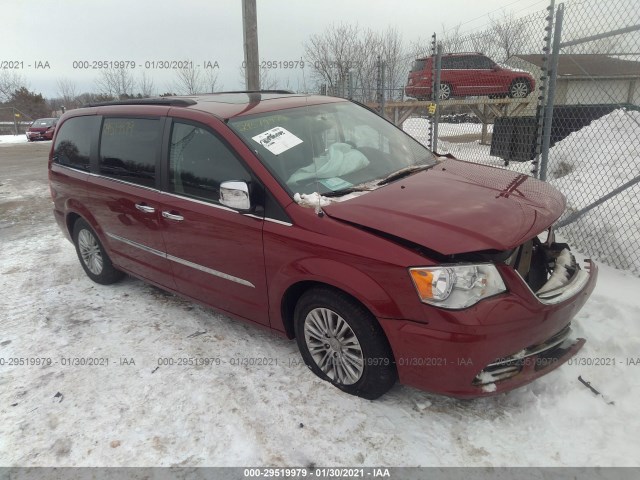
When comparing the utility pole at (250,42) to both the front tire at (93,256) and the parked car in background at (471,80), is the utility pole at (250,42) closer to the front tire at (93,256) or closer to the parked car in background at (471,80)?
the front tire at (93,256)

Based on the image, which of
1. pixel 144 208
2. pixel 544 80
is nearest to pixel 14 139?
pixel 144 208

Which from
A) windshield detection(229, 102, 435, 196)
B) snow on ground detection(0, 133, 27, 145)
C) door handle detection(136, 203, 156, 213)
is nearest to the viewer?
windshield detection(229, 102, 435, 196)

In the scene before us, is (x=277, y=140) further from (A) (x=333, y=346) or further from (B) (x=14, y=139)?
(B) (x=14, y=139)

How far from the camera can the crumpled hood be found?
2.36m

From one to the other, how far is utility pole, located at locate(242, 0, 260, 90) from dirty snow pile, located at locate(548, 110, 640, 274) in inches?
201

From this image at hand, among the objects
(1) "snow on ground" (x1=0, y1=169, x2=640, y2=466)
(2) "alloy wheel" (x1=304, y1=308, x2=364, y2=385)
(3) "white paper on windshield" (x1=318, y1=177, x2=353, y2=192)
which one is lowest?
(1) "snow on ground" (x1=0, y1=169, x2=640, y2=466)

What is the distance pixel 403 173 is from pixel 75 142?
340 centimetres

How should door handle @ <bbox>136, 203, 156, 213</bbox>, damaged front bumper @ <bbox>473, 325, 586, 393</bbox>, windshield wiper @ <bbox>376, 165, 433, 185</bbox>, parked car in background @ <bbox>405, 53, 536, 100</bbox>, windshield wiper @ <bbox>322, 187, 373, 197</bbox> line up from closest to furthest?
damaged front bumper @ <bbox>473, 325, 586, 393</bbox> < windshield wiper @ <bbox>322, 187, 373, 197</bbox> < windshield wiper @ <bbox>376, 165, 433, 185</bbox> < door handle @ <bbox>136, 203, 156, 213</bbox> < parked car in background @ <bbox>405, 53, 536, 100</bbox>

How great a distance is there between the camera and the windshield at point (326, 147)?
9.91 feet

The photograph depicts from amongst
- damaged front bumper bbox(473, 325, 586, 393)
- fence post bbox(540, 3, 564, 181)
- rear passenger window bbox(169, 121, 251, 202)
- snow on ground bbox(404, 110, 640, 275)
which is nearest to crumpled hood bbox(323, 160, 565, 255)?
damaged front bumper bbox(473, 325, 586, 393)

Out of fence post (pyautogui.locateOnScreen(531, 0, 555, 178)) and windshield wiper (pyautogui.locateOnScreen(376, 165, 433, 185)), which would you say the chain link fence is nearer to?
fence post (pyautogui.locateOnScreen(531, 0, 555, 178))

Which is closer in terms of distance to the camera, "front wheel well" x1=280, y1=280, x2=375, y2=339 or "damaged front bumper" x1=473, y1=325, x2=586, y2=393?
"damaged front bumper" x1=473, y1=325, x2=586, y2=393

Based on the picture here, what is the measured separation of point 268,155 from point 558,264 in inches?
80.4

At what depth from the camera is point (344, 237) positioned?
8.39ft
